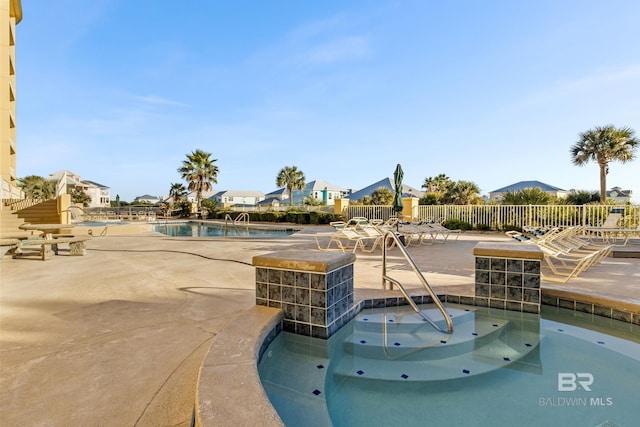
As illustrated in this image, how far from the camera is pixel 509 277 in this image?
Result: 3314 millimetres

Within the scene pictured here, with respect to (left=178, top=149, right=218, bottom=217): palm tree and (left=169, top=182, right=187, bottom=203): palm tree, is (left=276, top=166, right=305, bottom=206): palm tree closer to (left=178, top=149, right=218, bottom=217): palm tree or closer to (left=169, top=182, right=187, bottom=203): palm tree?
(left=178, top=149, right=218, bottom=217): palm tree

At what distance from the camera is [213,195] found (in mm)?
62875

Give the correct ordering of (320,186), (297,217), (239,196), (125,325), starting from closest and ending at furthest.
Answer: (125,325), (297,217), (320,186), (239,196)

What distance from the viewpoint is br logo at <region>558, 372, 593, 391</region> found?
2105 millimetres

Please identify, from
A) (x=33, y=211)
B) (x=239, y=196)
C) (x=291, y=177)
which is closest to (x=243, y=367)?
(x=33, y=211)

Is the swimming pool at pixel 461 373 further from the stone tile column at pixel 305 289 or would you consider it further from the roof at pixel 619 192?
the roof at pixel 619 192

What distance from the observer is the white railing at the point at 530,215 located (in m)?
12.7

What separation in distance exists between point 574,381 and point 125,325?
3.44 m

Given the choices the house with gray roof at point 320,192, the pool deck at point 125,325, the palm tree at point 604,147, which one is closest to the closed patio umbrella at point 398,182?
the pool deck at point 125,325

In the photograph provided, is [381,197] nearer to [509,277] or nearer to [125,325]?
[509,277]

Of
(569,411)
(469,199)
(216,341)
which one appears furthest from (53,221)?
(469,199)

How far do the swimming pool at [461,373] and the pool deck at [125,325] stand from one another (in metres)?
0.50

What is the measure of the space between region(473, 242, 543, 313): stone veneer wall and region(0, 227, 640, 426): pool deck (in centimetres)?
43

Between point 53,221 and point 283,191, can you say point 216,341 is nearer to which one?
point 53,221
